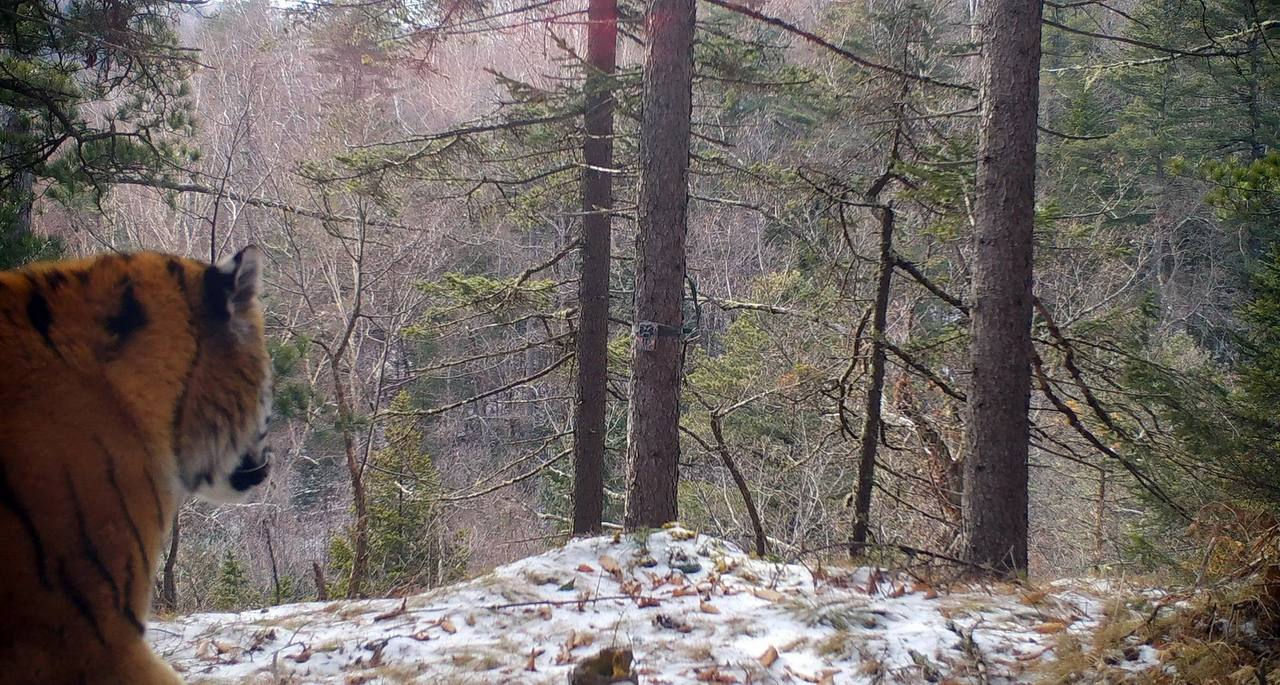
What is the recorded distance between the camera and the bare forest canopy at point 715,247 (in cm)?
693

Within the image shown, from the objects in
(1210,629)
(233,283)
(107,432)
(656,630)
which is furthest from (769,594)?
(107,432)

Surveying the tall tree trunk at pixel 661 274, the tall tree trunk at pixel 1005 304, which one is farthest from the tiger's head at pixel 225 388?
the tall tree trunk at pixel 1005 304

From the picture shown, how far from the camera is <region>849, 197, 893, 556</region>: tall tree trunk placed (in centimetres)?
780

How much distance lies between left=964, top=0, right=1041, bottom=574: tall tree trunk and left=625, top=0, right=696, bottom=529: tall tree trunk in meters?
2.43

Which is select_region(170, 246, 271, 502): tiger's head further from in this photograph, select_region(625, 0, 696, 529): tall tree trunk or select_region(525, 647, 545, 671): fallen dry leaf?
select_region(625, 0, 696, 529): tall tree trunk

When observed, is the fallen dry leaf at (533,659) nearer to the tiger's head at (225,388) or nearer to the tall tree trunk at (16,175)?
the tiger's head at (225,388)

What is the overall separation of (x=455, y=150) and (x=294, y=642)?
680cm

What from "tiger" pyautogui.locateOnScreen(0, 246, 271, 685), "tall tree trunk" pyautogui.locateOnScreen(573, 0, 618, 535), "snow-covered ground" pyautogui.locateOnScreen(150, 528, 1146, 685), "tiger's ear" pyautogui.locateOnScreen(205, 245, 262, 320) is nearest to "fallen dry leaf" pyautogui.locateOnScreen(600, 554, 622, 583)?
"snow-covered ground" pyautogui.locateOnScreen(150, 528, 1146, 685)

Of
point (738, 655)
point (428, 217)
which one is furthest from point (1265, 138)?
point (738, 655)

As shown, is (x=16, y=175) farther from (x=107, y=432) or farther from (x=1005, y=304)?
(x=1005, y=304)

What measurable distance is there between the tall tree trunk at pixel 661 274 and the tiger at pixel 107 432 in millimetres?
4214

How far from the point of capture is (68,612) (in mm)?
2055

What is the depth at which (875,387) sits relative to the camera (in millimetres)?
8273

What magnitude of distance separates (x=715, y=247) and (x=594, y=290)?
53.1 feet
